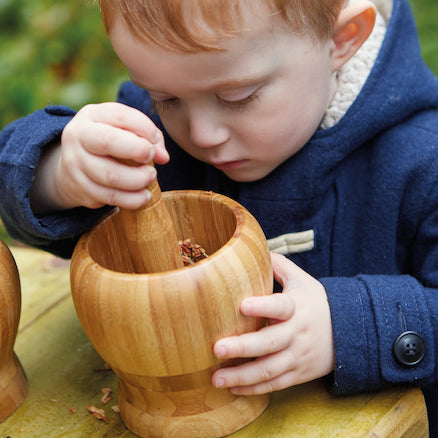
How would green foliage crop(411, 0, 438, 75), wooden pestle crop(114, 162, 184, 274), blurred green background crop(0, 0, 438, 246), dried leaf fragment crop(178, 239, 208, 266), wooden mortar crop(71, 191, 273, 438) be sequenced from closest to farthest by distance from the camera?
wooden mortar crop(71, 191, 273, 438) → wooden pestle crop(114, 162, 184, 274) → dried leaf fragment crop(178, 239, 208, 266) → green foliage crop(411, 0, 438, 75) → blurred green background crop(0, 0, 438, 246)

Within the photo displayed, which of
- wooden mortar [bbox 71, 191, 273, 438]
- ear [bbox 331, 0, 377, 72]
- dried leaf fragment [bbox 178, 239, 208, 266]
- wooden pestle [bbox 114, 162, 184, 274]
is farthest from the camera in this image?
ear [bbox 331, 0, 377, 72]

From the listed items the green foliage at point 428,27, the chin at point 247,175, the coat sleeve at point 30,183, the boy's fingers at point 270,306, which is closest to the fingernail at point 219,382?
the boy's fingers at point 270,306

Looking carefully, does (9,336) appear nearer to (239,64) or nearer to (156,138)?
(156,138)

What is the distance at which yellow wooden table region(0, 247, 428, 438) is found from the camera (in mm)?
884

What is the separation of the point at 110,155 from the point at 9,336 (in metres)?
0.30

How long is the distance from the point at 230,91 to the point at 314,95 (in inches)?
7.2

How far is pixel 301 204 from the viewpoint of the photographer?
1189 mm

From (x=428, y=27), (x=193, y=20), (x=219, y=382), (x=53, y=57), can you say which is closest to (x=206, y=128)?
(x=193, y=20)

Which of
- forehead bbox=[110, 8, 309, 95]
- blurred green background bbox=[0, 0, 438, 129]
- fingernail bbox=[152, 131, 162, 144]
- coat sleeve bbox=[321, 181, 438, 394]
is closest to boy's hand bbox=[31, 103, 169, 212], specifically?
fingernail bbox=[152, 131, 162, 144]

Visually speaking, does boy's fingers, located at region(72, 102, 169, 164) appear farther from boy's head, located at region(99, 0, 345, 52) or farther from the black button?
the black button

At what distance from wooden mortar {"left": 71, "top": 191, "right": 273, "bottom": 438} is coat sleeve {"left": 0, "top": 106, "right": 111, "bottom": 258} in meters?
0.10

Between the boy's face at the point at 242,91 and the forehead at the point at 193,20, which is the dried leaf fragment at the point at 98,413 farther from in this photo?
the forehead at the point at 193,20

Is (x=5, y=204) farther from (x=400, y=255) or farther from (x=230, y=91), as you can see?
(x=400, y=255)

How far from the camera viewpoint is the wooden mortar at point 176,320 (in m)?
0.74
